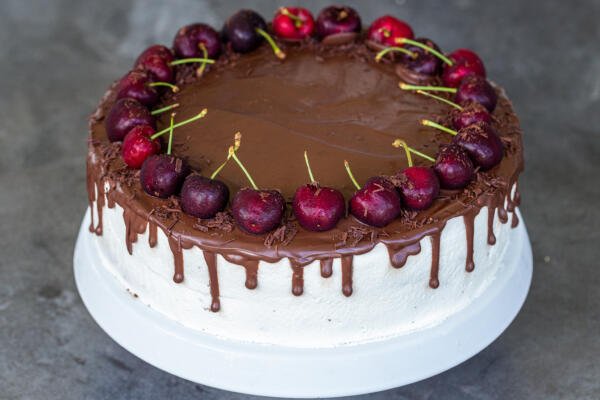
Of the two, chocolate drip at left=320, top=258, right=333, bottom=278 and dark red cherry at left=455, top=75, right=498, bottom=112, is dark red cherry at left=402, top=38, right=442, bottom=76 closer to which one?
dark red cherry at left=455, top=75, right=498, bottom=112

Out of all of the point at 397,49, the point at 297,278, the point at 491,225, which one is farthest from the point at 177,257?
the point at 397,49

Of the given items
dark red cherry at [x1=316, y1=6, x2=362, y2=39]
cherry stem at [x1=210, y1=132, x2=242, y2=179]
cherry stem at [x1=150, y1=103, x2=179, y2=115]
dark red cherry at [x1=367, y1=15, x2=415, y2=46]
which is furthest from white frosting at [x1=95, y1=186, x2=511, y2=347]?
dark red cherry at [x1=316, y1=6, x2=362, y2=39]

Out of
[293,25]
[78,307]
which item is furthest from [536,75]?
[78,307]

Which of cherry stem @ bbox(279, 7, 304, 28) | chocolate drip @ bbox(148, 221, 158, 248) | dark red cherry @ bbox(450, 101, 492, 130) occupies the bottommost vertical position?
chocolate drip @ bbox(148, 221, 158, 248)

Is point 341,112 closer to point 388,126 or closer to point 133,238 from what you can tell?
point 388,126

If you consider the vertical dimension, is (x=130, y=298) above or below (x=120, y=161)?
below

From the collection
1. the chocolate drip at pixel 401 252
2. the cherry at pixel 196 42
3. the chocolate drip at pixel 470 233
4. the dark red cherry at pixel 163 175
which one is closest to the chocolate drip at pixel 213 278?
the dark red cherry at pixel 163 175

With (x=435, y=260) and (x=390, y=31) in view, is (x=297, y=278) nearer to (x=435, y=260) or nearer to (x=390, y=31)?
(x=435, y=260)

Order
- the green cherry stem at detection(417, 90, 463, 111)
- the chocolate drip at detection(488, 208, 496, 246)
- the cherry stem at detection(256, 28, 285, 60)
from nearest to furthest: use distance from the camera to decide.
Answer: the chocolate drip at detection(488, 208, 496, 246)
the green cherry stem at detection(417, 90, 463, 111)
the cherry stem at detection(256, 28, 285, 60)
